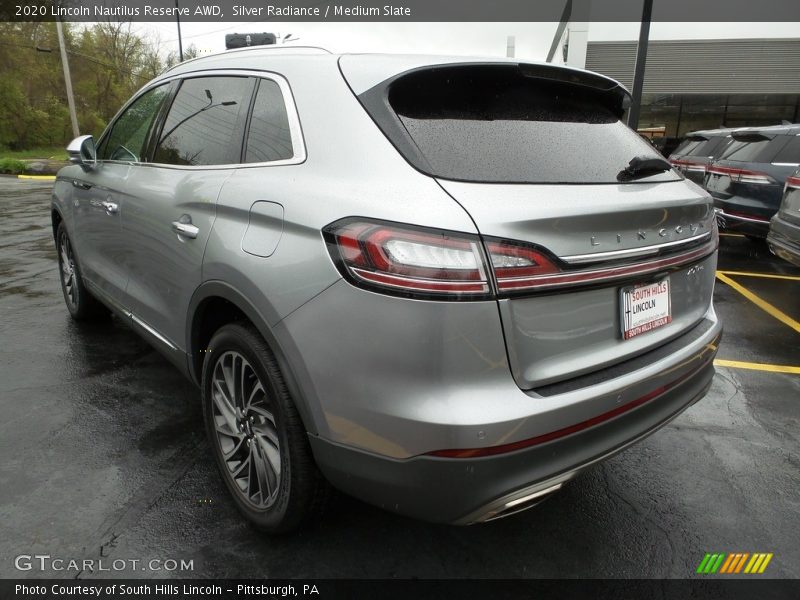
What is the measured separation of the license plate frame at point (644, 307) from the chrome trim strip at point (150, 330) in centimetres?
195

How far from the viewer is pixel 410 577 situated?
2.01 m

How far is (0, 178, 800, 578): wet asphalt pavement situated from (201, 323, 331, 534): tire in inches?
6.7

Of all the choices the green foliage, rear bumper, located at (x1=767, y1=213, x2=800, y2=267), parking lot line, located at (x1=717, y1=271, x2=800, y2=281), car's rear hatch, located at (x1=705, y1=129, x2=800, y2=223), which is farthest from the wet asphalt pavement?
the green foliage

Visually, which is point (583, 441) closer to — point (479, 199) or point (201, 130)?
point (479, 199)

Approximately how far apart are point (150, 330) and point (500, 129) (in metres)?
2.04

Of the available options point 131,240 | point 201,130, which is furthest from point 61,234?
point 201,130

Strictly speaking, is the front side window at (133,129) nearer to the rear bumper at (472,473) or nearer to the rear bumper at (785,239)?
the rear bumper at (472,473)

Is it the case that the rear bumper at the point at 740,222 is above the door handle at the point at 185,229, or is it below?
below

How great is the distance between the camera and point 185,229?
92.6 inches

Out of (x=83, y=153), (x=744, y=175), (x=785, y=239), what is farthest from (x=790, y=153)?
(x=83, y=153)

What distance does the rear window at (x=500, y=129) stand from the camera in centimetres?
175

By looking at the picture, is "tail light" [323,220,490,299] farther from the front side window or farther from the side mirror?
the side mirror

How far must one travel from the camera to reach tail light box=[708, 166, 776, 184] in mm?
6814

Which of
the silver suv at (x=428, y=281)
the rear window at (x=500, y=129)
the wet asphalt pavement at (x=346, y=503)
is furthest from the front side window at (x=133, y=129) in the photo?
the rear window at (x=500, y=129)
